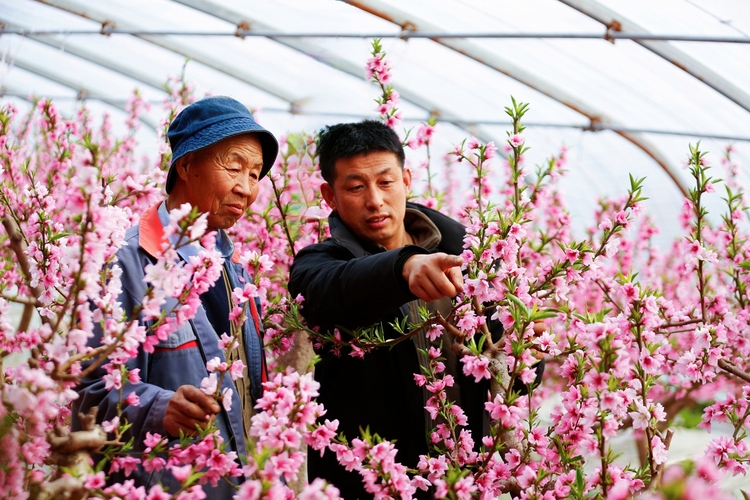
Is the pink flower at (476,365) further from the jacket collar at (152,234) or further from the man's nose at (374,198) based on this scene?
the jacket collar at (152,234)

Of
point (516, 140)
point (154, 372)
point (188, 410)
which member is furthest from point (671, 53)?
point (188, 410)

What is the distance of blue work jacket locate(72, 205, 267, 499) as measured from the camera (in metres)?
1.82

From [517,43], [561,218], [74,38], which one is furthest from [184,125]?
[74,38]

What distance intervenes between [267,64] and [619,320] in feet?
20.4

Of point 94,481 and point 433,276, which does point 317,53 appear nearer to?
point 433,276

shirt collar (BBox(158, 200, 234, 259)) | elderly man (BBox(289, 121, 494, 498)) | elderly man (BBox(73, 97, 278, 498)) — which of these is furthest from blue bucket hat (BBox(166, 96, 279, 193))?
elderly man (BBox(289, 121, 494, 498))

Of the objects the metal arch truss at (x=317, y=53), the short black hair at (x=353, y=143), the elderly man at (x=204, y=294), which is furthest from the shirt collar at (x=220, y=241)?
the metal arch truss at (x=317, y=53)

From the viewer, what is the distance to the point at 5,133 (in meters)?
3.30

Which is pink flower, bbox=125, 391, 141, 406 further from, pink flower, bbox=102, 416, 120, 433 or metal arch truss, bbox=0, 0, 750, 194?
metal arch truss, bbox=0, 0, 750, 194

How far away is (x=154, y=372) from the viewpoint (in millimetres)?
2018

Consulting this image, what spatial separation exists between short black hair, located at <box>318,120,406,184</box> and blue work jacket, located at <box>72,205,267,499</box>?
27.0 inches

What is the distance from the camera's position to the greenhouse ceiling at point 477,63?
5.06 meters

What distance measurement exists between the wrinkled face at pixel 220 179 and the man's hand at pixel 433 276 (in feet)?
2.30

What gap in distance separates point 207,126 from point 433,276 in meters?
0.95
